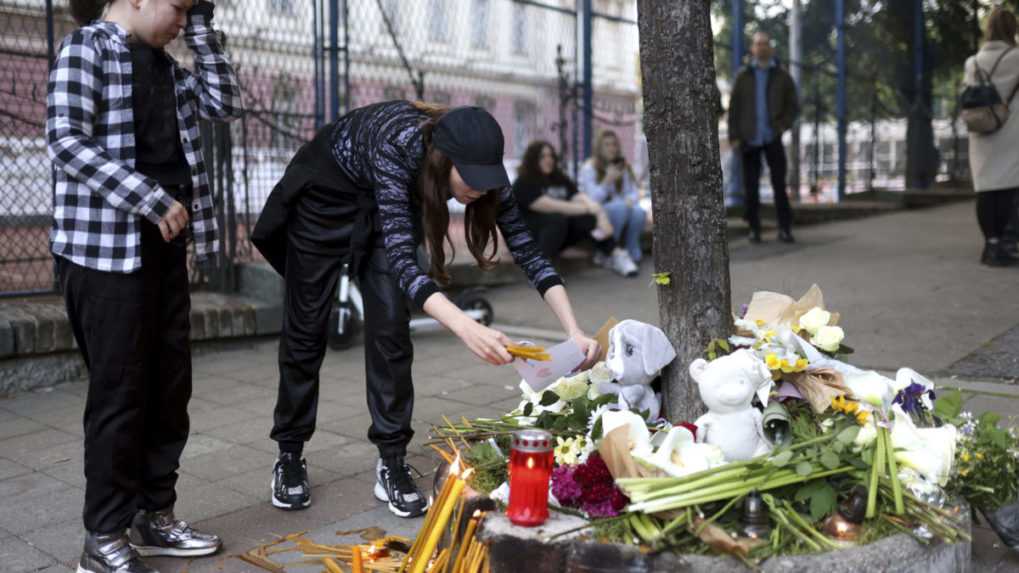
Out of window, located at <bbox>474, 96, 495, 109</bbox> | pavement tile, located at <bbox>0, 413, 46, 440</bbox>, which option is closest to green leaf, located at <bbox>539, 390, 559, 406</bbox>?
pavement tile, located at <bbox>0, 413, 46, 440</bbox>

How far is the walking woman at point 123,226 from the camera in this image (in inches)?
112

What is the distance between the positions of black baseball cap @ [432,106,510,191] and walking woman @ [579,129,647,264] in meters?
5.90

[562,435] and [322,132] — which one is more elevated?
[322,132]

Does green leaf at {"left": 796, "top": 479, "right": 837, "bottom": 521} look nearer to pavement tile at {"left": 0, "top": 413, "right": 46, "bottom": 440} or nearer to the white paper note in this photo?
the white paper note

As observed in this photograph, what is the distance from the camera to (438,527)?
2.67m

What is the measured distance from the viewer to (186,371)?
3.27 meters

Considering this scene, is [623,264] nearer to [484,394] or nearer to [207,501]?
[484,394]

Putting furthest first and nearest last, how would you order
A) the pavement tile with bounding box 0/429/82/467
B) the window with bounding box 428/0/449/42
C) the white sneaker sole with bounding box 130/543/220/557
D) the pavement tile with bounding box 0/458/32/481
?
the window with bounding box 428/0/449/42
the pavement tile with bounding box 0/429/82/467
the pavement tile with bounding box 0/458/32/481
the white sneaker sole with bounding box 130/543/220/557

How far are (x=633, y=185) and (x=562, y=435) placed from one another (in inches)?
254

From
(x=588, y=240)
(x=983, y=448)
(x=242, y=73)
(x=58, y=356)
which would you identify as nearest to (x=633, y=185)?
(x=588, y=240)

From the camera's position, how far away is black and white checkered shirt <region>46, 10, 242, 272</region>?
111 inches

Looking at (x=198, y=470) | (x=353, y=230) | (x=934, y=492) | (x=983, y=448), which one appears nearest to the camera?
(x=934, y=492)

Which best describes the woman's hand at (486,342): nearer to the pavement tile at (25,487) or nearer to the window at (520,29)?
the pavement tile at (25,487)

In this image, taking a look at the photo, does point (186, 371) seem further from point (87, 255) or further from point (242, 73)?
point (242, 73)
